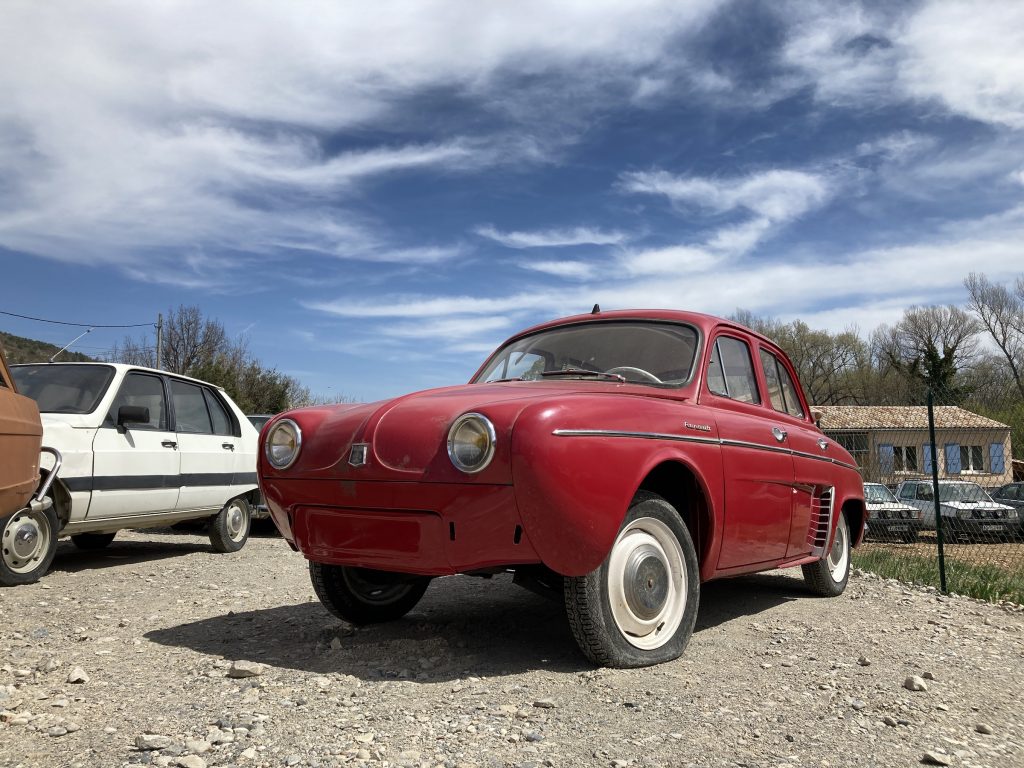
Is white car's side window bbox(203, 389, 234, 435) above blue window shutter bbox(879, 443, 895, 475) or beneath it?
above

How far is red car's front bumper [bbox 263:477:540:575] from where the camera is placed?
10.7 ft

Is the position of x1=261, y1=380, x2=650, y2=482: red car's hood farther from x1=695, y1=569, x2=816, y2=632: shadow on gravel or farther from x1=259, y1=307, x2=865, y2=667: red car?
x1=695, y1=569, x2=816, y2=632: shadow on gravel

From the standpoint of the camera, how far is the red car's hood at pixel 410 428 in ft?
11.0

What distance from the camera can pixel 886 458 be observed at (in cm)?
825

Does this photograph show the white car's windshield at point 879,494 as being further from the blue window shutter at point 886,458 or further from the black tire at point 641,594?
the black tire at point 641,594

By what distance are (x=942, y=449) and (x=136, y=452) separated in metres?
7.14

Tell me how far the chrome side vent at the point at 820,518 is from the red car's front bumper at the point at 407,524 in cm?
276

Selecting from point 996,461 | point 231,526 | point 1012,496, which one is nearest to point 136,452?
point 231,526

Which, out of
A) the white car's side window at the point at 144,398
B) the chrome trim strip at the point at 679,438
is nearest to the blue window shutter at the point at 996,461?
the chrome trim strip at the point at 679,438

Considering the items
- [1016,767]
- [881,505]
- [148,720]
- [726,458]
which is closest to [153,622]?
[148,720]

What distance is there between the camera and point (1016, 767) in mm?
2645

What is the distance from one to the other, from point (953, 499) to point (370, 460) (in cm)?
739

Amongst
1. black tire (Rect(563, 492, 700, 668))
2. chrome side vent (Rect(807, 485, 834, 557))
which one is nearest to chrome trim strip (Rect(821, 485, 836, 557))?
chrome side vent (Rect(807, 485, 834, 557))

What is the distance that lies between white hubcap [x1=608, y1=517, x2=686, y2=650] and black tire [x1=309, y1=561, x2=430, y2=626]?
3.98 feet
